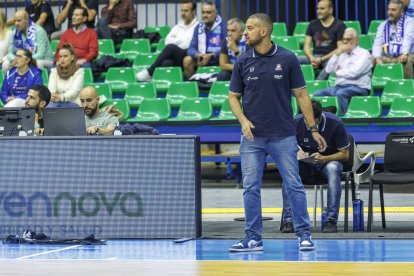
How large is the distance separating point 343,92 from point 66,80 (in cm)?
427

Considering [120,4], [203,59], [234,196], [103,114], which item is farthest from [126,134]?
[120,4]

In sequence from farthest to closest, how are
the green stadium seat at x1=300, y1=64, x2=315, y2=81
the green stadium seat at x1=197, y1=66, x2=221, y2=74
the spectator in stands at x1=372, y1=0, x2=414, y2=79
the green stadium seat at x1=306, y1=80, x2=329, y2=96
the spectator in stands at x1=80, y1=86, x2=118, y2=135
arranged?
1. the green stadium seat at x1=197, y1=66, x2=221, y2=74
2. the green stadium seat at x1=300, y1=64, x2=315, y2=81
3. the spectator in stands at x1=372, y1=0, x2=414, y2=79
4. the green stadium seat at x1=306, y1=80, x2=329, y2=96
5. the spectator in stands at x1=80, y1=86, x2=118, y2=135

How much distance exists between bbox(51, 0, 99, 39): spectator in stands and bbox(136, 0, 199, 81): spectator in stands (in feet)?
6.23

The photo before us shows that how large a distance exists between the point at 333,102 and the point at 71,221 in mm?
6859

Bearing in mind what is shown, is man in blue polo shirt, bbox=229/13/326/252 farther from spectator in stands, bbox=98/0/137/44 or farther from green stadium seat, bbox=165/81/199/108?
spectator in stands, bbox=98/0/137/44

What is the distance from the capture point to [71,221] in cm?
1274

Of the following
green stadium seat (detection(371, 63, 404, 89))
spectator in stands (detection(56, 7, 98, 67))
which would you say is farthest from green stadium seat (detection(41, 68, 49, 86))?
green stadium seat (detection(371, 63, 404, 89))

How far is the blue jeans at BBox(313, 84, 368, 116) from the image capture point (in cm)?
1875

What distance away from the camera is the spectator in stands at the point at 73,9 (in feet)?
74.2

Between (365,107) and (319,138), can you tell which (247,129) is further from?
(365,107)

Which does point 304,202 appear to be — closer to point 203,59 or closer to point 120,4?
point 203,59

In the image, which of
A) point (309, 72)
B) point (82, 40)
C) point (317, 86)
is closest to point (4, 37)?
point (82, 40)

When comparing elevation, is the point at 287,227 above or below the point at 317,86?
below

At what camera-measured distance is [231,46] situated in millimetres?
19844
